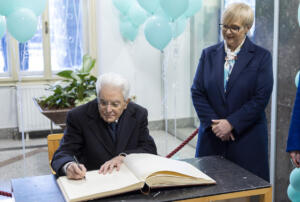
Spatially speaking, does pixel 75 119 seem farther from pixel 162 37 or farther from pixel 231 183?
pixel 162 37

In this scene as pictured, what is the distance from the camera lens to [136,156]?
1.64 m

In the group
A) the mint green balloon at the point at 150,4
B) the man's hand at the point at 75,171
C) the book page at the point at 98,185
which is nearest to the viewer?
the book page at the point at 98,185

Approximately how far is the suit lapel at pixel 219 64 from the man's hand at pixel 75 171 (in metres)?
0.97

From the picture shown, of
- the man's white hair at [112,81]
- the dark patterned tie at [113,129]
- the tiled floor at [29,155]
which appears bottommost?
the tiled floor at [29,155]

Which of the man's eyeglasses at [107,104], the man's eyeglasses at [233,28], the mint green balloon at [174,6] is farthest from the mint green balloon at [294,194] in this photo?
the mint green balloon at [174,6]

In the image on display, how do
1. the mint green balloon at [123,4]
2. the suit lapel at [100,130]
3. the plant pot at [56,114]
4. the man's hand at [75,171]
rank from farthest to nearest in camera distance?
the mint green balloon at [123,4] → the plant pot at [56,114] → the suit lapel at [100,130] → the man's hand at [75,171]

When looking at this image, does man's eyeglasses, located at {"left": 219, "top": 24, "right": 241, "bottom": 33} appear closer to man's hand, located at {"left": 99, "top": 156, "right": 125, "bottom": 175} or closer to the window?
man's hand, located at {"left": 99, "top": 156, "right": 125, "bottom": 175}

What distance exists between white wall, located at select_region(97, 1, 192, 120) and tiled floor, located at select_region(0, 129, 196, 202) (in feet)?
1.43

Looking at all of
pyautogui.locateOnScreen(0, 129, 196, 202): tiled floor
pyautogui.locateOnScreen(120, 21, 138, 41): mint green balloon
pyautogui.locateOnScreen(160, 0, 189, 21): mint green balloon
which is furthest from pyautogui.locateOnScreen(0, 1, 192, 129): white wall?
pyautogui.locateOnScreen(160, 0, 189, 21): mint green balloon

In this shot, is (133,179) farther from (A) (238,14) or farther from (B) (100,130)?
(A) (238,14)

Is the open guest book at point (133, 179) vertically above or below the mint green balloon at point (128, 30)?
below

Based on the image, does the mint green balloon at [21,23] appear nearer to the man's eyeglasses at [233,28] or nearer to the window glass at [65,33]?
the man's eyeglasses at [233,28]

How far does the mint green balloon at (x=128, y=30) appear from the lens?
16.4 ft

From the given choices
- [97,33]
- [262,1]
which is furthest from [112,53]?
[262,1]
